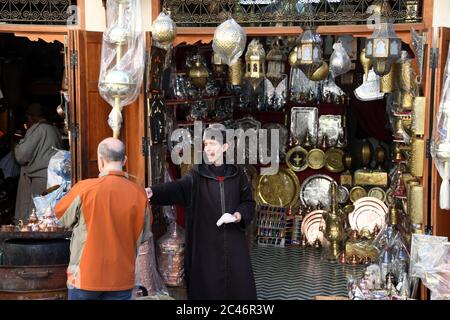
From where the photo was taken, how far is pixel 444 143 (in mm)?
5066

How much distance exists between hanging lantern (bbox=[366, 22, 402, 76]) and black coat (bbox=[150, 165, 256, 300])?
1.30 metres

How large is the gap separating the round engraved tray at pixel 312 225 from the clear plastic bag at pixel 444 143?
123 inches

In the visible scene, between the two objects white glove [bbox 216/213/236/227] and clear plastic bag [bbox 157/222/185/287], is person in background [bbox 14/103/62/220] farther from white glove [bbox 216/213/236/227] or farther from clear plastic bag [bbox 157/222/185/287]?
white glove [bbox 216/213/236/227]

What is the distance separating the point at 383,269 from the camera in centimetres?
585

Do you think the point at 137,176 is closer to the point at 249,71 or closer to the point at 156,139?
the point at 156,139

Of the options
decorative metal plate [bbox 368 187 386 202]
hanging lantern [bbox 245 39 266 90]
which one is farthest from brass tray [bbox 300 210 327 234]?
hanging lantern [bbox 245 39 266 90]

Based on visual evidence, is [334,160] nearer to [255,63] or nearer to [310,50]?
[255,63]

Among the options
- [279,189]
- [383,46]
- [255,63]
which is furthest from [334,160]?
[383,46]

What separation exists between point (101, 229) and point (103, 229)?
0.01 meters

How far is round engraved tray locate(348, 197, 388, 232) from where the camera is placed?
7.89 meters

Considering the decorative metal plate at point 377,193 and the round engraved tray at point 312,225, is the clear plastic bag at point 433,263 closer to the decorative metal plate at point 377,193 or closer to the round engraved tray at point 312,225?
the round engraved tray at point 312,225

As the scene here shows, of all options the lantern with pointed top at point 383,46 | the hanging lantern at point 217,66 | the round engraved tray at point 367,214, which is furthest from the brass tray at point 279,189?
the lantern with pointed top at point 383,46

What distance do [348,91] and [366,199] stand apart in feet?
4.52

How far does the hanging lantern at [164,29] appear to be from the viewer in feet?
18.1
